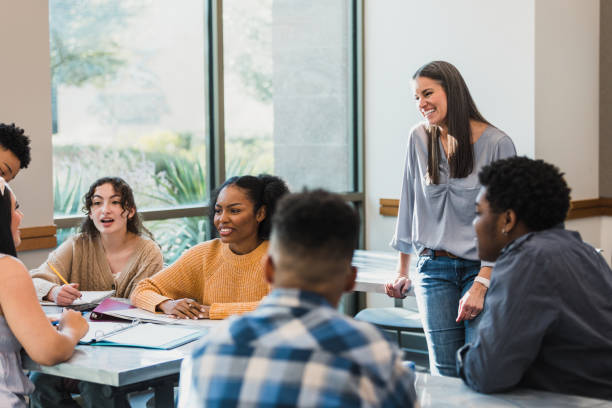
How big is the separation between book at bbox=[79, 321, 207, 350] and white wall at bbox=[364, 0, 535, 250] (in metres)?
2.77

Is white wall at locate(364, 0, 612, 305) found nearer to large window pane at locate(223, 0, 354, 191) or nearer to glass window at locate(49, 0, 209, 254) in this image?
large window pane at locate(223, 0, 354, 191)

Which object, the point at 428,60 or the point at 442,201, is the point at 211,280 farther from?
the point at 428,60

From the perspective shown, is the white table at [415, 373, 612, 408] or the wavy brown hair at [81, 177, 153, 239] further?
the wavy brown hair at [81, 177, 153, 239]

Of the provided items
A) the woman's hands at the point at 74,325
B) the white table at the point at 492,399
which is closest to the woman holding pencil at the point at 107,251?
the woman's hands at the point at 74,325

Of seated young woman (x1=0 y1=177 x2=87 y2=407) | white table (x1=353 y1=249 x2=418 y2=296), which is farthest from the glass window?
seated young woman (x1=0 y1=177 x2=87 y2=407)

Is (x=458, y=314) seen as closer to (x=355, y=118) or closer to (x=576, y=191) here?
(x=576, y=191)

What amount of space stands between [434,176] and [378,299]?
2.68 metres

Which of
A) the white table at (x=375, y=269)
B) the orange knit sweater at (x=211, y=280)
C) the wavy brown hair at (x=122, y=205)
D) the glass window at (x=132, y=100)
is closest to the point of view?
the orange knit sweater at (x=211, y=280)

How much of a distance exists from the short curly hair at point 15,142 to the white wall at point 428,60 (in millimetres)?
2592

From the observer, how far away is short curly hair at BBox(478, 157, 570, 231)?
165 cm

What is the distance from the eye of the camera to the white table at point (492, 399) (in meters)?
1.52

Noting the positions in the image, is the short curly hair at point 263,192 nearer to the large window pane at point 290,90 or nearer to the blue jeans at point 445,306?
the blue jeans at point 445,306

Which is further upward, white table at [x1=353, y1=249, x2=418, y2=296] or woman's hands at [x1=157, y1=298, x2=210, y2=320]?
woman's hands at [x1=157, y1=298, x2=210, y2=320]

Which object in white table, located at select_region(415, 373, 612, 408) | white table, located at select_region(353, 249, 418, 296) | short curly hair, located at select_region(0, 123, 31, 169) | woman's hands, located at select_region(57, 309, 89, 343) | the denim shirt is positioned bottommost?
white table, located at select_region(353, 249, 418, 296)
